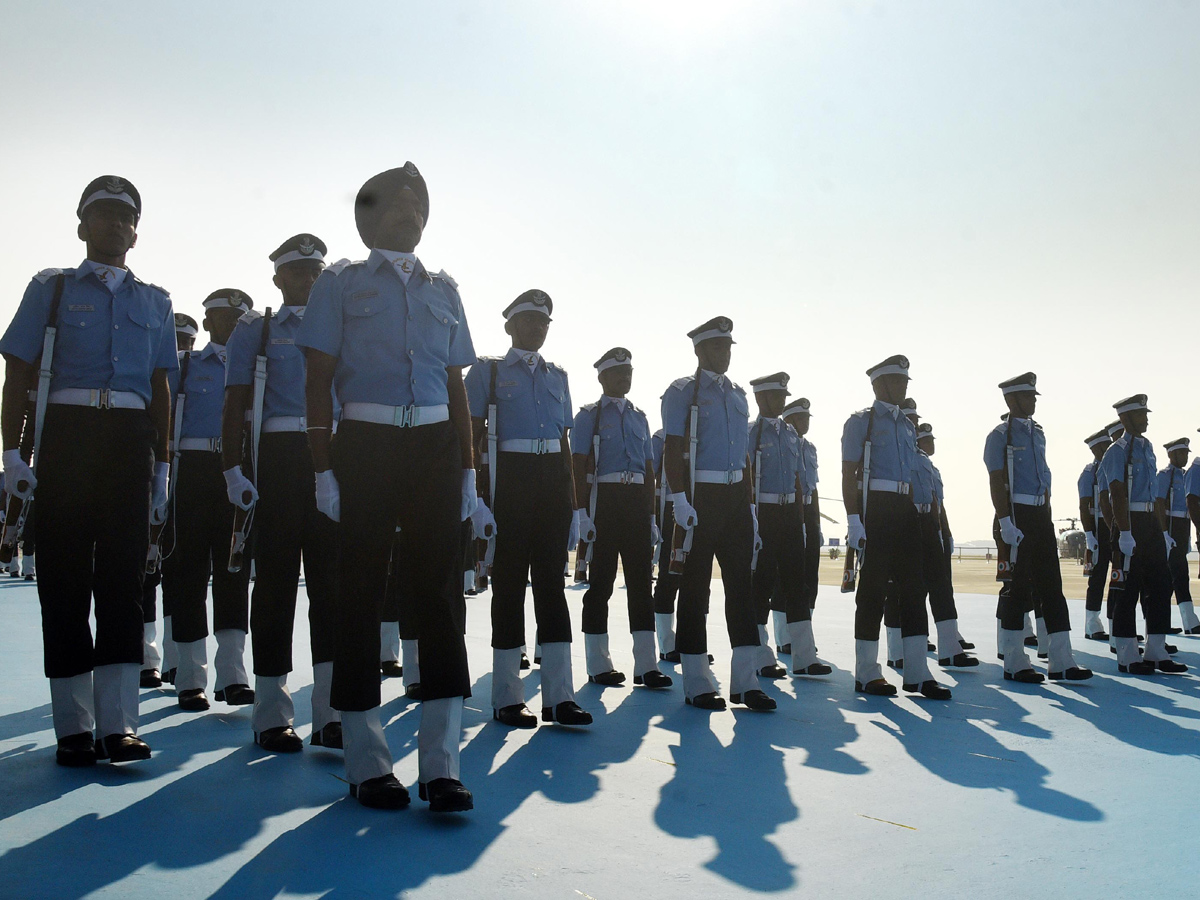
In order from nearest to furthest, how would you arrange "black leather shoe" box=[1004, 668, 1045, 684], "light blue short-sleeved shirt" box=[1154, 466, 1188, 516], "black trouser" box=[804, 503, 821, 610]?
"black leather shoe" box=[1004, 668, 1045, 684] < "black trouser" box=[804, 503, 821, 610] < "light blue short-sleeved shirt" box=[1154, 466, 1188, 516]

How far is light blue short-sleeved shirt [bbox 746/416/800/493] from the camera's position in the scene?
8.47 metres

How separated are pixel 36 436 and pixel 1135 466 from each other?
874 centimetres

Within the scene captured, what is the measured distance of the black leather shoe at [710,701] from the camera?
588 centimetres

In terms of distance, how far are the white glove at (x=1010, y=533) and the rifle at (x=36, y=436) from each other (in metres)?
6.76

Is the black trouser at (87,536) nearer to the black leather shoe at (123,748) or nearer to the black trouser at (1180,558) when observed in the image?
the black leather shoe at (123,748)

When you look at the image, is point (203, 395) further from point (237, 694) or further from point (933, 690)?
point (933, 690)

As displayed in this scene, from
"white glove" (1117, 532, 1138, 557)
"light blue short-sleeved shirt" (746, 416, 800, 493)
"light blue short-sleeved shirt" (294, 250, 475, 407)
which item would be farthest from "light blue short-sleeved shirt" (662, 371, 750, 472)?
"white glove" (1117, 532, 1138, 557)

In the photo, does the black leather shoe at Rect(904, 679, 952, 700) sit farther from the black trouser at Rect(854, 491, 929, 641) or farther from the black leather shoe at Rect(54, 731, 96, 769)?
the black leather shoe at Rect(54, 731, 96, 769)

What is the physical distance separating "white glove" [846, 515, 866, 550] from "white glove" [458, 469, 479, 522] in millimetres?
3830

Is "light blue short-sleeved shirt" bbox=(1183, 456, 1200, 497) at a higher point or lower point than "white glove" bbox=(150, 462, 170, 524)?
lower

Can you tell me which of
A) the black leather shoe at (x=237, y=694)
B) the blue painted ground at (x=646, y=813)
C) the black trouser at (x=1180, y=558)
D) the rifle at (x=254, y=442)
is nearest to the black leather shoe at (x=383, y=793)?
the blue painted ground at (x=646, y=813)

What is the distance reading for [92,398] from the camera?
13.9ft

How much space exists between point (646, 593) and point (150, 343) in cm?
421

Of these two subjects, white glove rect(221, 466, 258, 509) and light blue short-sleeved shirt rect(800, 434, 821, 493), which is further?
light blue short-sleeved shirt rect(800, 434, 821, 493)
